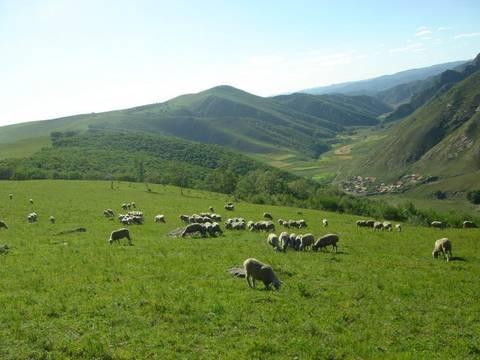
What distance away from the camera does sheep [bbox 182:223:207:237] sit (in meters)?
36.1

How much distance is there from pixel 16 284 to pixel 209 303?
32.6 feet

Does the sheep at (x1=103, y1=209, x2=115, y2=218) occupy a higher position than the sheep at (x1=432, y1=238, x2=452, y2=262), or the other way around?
the sheep at (x1=103, y1=209, x2=115, y2=218)

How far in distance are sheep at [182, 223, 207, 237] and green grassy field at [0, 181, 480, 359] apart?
399 cm

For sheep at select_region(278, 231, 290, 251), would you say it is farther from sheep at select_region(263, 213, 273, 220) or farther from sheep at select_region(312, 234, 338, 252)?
sheep at select_region(263, 213, 273, 220)

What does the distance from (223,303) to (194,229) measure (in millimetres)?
19696

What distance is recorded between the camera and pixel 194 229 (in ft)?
120

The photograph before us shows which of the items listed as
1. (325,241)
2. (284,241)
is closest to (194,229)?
(284,241)

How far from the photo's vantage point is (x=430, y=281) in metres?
22.2

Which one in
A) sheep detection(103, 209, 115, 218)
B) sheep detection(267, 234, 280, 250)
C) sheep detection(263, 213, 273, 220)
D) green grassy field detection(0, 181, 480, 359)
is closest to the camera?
green grassy field detection(0, 181, 480, 359)

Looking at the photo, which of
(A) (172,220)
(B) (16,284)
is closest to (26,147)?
(A) (172,220)

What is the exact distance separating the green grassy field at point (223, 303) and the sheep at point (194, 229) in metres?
3.99

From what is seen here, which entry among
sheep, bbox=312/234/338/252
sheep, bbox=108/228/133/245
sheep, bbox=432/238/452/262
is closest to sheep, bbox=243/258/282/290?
sheep, bbox=312/234/338/252

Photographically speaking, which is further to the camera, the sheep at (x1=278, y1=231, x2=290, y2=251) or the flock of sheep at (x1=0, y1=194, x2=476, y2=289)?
the sheep at (x1=278, y1=231, x2=290, y2=251)

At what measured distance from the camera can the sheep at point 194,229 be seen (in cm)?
3606
